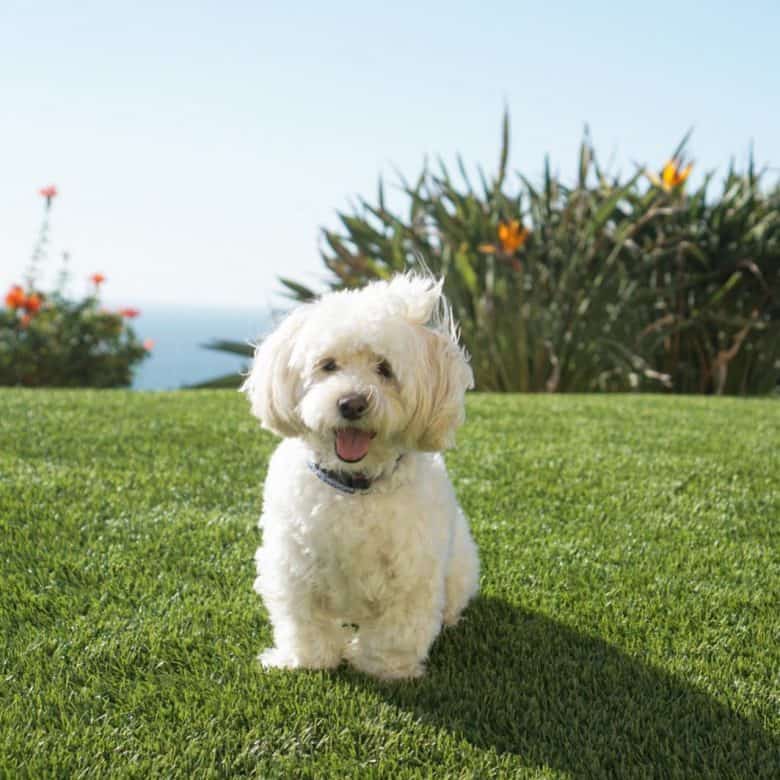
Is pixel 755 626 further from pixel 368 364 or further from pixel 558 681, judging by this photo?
pixel 368 364

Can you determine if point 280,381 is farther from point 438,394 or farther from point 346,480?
point 438,394

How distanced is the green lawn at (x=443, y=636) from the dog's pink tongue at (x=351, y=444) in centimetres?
73

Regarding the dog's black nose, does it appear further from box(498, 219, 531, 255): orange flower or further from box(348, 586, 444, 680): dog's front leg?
box(498, 219, 531, 255): orange flower

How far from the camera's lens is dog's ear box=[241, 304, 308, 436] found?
2.74 meters

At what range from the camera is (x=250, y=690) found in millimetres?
2742

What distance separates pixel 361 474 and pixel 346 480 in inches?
1.9

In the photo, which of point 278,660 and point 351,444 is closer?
point 351,444

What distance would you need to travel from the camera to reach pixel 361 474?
2795 millimetres

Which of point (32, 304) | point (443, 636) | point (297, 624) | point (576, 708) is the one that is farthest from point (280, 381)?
point (32, 304)

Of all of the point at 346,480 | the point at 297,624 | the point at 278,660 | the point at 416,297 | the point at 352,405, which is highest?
the point at 416,297

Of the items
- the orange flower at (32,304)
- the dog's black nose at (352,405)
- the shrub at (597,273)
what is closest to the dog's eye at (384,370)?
the dog's black nose at (352,405)

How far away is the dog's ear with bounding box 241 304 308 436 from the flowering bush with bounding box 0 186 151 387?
7770 mm

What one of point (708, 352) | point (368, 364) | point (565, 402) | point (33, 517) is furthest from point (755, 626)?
point (708, 352)

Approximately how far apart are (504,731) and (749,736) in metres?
0.70
